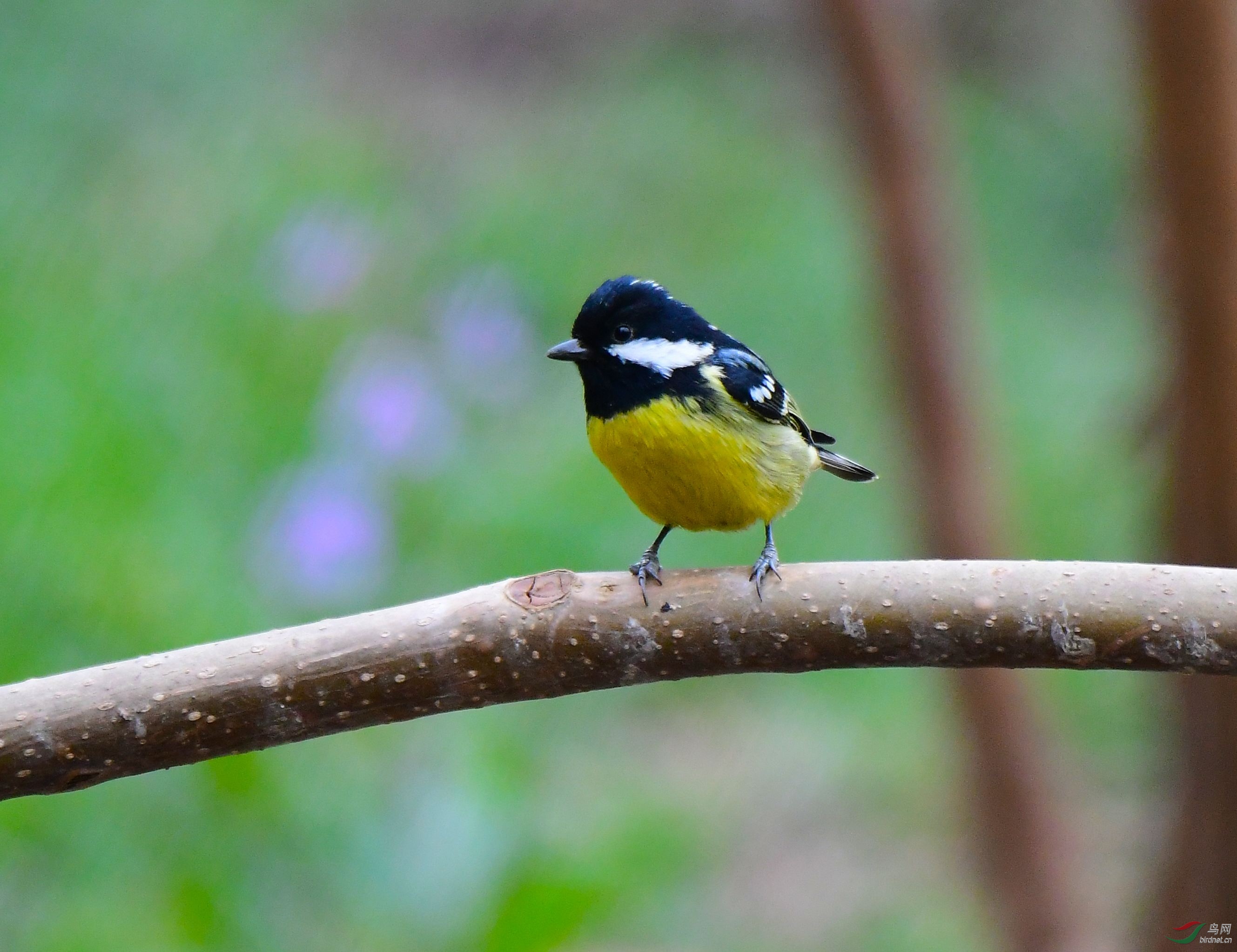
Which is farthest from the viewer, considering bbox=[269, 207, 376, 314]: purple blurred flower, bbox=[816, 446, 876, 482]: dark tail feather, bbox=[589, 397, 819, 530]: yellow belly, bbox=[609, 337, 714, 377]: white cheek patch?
bbox=[269, 207, 376, 314]: purple blurred flower

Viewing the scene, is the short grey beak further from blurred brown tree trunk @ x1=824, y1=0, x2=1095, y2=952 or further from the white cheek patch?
blurred brown tree trunk @ x1=824, y1=0, x2=1095, y2=952

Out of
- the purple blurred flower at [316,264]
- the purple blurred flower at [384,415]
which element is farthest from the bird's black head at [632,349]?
the purple blurred flower at [316,264]

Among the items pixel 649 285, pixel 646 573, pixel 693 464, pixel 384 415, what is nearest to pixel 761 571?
pixel 646 573

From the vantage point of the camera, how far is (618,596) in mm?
2074

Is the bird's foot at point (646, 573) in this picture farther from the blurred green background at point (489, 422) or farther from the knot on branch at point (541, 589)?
the blurred green background at point (489, 422)

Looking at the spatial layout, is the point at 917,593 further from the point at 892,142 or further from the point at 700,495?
the point at 892,142

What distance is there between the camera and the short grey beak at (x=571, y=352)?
281cm

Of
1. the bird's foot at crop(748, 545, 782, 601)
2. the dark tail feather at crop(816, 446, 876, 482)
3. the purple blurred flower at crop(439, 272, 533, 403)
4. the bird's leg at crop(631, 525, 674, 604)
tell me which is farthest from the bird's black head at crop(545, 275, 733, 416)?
the purple blurred flower at crop(439, 272, 533, 403)

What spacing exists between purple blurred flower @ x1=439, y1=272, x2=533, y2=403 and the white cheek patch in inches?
69.3

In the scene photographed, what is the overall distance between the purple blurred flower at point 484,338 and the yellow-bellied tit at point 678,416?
1.72m

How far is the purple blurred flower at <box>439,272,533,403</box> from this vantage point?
4.66 meters

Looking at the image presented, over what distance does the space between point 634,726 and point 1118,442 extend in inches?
92.9

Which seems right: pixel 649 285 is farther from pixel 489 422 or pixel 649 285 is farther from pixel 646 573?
pixel 489 422

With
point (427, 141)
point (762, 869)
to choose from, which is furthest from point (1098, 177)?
point (762, 869)
